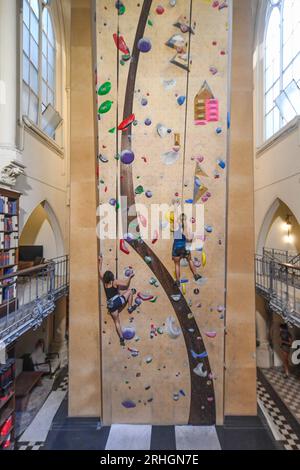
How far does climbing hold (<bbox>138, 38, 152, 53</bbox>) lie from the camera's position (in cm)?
391

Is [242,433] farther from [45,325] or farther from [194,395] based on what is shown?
[45,325]

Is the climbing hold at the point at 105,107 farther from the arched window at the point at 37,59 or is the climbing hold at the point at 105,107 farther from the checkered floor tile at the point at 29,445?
the checkered floor tile at the point at 29,445

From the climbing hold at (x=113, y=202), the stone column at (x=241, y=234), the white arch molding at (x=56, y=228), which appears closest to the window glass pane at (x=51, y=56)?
the white arch molding at (x=56, y=228)

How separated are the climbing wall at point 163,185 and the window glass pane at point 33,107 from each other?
3101 millimetres

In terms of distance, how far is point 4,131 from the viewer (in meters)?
4.86

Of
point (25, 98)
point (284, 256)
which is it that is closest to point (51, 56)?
A: point (25, 98)

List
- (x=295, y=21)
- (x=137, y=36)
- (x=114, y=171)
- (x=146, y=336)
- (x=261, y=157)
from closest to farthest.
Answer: (x=137, y=36) < (x=114, y=171) < (x=146, y=336) < (x=295, y=21) < (x=261, y=157)

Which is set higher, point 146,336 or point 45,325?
point 146,336

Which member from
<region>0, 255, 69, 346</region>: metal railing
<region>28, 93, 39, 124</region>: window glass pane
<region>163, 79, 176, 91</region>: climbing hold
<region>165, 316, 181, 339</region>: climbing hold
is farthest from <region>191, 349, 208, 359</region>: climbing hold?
<region>28, 93, 39, 124</region>: window glass pane

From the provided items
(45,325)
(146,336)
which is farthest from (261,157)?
(45,325)

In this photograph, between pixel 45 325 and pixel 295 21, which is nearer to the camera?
pixel 295 21

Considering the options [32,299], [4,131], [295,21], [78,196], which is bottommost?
[32,299]

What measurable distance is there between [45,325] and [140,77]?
6715 millimetres

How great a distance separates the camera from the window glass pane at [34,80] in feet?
21.0
